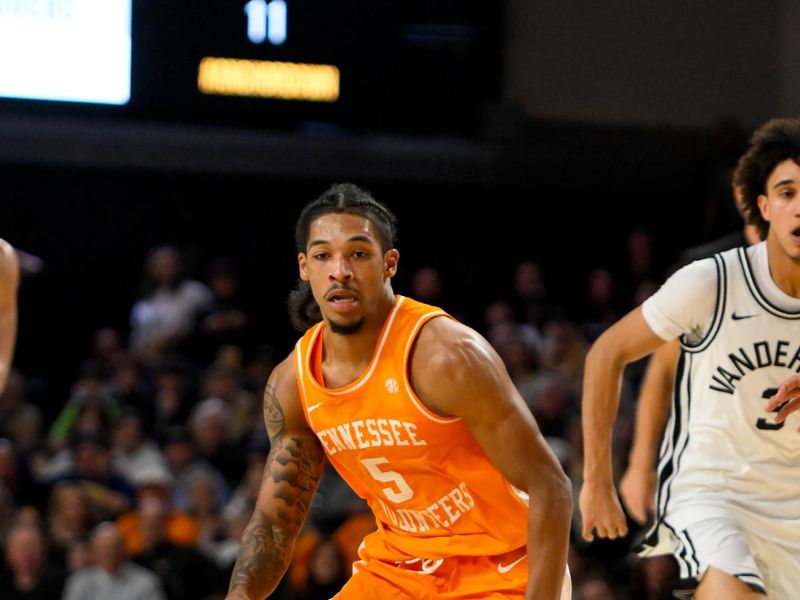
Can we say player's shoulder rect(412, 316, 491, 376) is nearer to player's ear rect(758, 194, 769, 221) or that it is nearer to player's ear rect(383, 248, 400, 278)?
player's ear rect(383, 248, 400, 278)

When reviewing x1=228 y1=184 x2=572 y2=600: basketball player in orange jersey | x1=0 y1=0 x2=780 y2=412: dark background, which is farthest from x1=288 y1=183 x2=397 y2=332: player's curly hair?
x1=0 y1=0 x2=780 y2=412: dark background

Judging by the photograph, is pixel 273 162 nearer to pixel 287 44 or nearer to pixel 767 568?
pixel 287 44

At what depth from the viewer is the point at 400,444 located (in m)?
3.59

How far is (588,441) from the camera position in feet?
13.4

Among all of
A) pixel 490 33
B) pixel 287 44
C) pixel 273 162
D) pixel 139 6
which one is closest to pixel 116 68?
pixel 139 6

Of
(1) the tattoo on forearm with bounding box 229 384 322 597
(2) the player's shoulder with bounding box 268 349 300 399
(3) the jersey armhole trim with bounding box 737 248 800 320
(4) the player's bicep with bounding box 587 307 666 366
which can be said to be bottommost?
(1) the tattoo on forearm with bounding box 229 384 322 597

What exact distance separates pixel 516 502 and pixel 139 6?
5.40m

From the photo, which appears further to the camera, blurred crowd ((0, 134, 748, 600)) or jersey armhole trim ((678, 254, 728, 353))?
blurred crowd ((0, 134, 748, 600))

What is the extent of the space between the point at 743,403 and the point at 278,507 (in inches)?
52.5

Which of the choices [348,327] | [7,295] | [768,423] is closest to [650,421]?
[768,423]

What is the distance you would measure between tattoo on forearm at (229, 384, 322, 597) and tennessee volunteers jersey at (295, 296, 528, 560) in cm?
12

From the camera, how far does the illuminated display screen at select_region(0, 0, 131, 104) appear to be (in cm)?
814

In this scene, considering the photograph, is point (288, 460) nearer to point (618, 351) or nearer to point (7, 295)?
point (618, 351)

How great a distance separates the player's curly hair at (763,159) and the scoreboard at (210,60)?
453 centimetres
